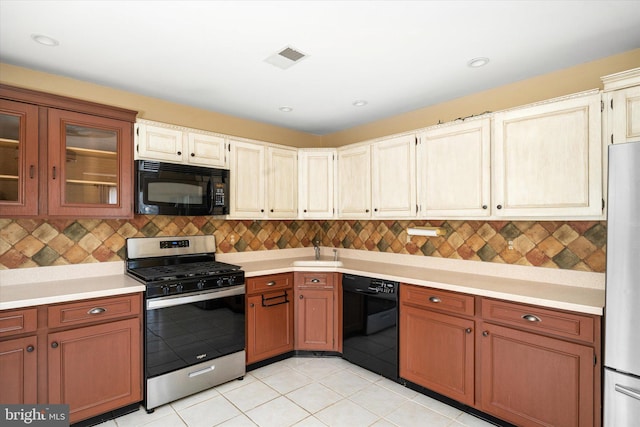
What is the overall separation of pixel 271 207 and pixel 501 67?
7.61 ft

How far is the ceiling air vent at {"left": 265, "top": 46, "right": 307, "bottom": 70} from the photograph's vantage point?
220 centimetres

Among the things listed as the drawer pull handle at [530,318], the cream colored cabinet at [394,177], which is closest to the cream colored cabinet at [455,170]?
the cream colored cabinet at [394,177]

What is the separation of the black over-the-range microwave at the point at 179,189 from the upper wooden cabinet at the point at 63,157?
0.34 feet

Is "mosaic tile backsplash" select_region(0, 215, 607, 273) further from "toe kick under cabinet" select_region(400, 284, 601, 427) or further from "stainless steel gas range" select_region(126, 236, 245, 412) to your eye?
"toe kick under cabinet" select_region(400, 284, 601, 427)

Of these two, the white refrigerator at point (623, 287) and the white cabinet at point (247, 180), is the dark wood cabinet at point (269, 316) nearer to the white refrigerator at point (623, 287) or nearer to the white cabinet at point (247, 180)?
the white cabinet at point (247, 180)

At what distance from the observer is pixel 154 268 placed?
2902 millimetres

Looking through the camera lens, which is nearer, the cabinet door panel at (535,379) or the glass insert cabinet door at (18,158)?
the cabinet door panel at (535,379)

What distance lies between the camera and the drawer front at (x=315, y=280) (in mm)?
3299

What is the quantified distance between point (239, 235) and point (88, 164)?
5.02 feet

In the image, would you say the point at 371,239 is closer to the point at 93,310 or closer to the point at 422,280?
the point at 422,280

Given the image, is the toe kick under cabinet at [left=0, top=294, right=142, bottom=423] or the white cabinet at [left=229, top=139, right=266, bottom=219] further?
the white cabinet at [left=229, top=139, right=266, bottom=219]

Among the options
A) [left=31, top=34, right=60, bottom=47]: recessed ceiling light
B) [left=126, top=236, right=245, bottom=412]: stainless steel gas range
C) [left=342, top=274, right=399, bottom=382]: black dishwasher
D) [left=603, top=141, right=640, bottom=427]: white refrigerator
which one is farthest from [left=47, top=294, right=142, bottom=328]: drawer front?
[left=603, top=141, right=640, bottom=427]: white refrigerator

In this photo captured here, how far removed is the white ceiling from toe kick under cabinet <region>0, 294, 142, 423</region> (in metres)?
1.63

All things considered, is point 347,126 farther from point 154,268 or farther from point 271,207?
point 154,268
